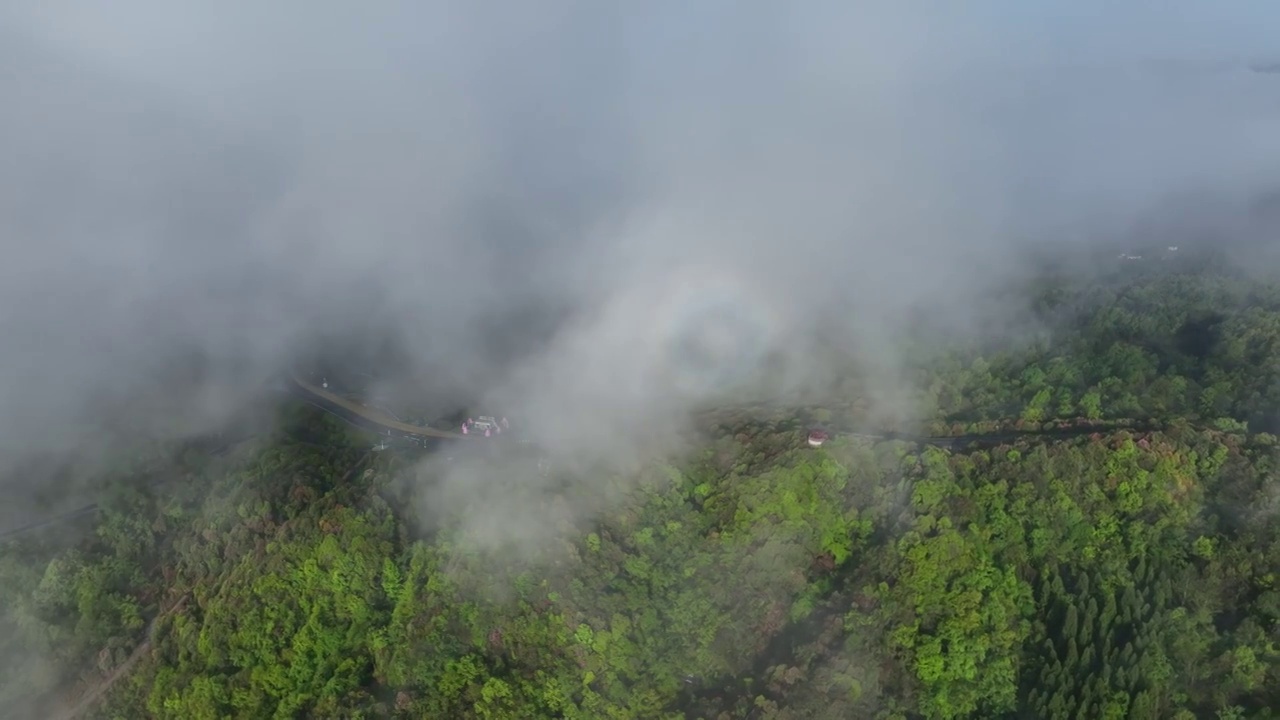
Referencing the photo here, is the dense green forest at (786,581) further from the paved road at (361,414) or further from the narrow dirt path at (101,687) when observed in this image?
the paved road at (361,414)

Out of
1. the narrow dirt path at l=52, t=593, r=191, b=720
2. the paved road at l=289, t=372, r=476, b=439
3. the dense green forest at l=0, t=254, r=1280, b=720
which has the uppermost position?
the paved road at l=289, t=372, r=476, b=439

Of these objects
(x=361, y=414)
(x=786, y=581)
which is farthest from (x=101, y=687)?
(x=786, y=581)

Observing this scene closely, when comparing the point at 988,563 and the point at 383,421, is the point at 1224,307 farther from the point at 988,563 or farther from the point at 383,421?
the point at 383,421

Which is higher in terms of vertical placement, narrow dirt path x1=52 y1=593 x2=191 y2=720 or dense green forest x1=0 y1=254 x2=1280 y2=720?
dense green forest x1=0 y1=254 x2=1280 y2=720

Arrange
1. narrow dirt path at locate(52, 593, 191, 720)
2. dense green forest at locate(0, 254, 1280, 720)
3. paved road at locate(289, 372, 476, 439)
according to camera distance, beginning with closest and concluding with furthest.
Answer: dense green forest at locate(0, 254, 1280, 720) → narrow dirt path at locate(52, 593, 191, 720) → paved road at locate(289, 372, 476, 439)

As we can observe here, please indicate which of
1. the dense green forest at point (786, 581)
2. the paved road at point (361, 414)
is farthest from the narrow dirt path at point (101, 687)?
the paved road at point (361, 414)

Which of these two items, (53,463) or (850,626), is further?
(53,463)

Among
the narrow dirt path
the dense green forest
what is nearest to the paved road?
the dense green forest

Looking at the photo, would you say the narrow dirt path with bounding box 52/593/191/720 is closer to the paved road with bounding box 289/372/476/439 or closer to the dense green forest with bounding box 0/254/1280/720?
the dense green forest with bounding box 0/254/1280/720

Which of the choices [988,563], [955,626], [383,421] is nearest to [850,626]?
[955,626]
